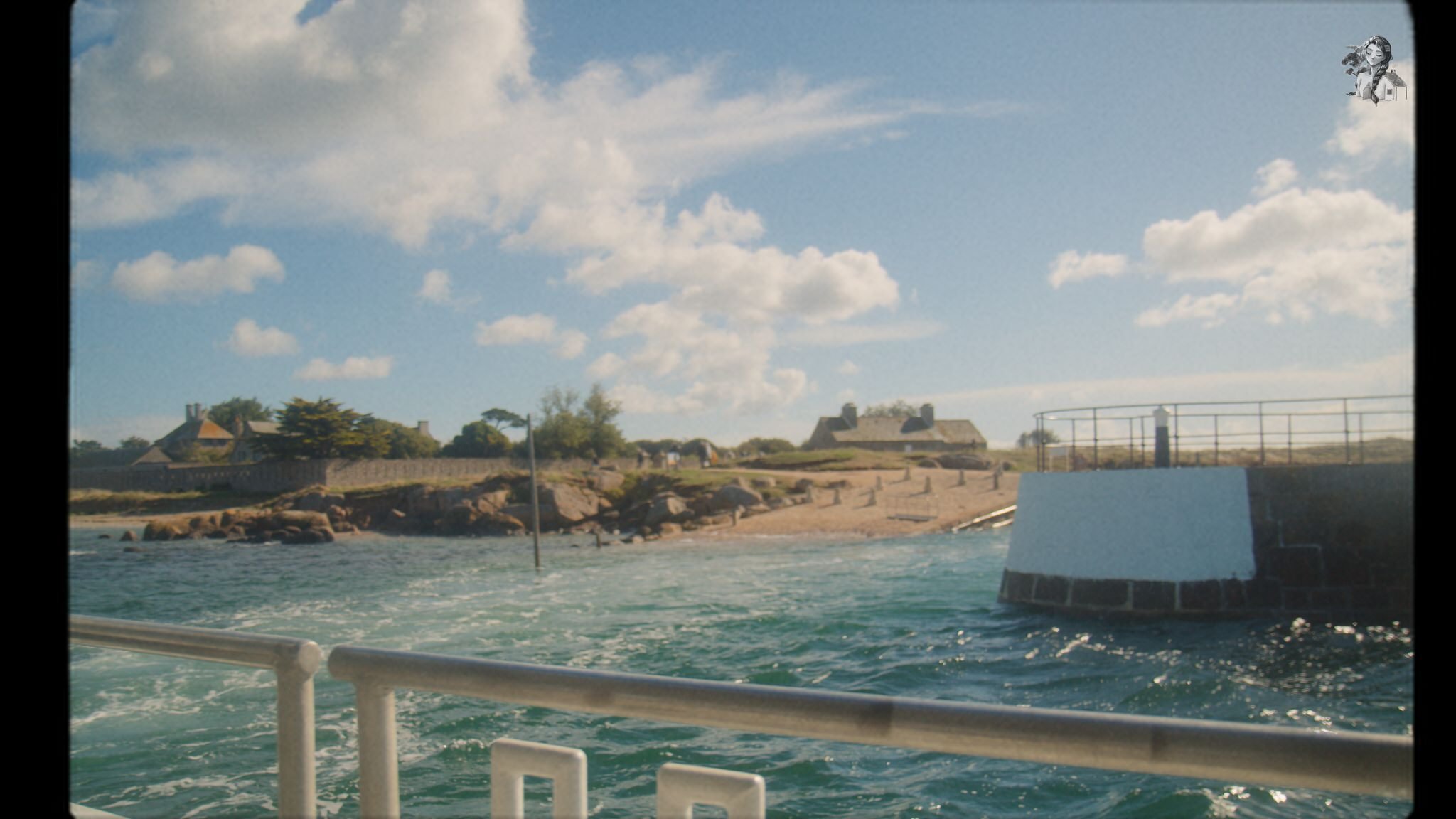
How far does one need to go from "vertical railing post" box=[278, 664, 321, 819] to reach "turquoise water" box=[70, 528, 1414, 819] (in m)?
4.67

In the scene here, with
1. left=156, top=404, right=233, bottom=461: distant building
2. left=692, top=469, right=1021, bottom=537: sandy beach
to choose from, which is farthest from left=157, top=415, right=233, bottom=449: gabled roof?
left=692, top=469, right=1021, bottom=537: sandy beach

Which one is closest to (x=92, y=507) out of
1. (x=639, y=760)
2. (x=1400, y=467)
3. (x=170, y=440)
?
(x=170, y=440)

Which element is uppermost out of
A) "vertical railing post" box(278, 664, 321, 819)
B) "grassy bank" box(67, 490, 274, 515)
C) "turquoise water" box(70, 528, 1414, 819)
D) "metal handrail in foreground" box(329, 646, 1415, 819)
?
"metal handrail in foreground" box(329, 646, 1415, 819)

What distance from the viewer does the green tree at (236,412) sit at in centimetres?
9075

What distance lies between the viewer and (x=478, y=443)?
265ft

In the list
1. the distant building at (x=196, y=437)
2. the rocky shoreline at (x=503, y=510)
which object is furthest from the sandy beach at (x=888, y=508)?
the distant building at (x=196, y=437)

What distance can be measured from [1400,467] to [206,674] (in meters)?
21.4

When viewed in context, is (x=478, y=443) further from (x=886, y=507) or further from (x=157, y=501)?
(x=886, y=507)

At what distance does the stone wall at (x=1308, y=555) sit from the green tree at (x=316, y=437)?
67824 mm

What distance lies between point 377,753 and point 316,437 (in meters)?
78.3

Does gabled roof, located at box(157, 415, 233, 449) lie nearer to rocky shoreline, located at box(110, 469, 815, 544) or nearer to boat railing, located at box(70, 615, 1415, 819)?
rocky shoreline, located at box(110, 469, 815, 544)

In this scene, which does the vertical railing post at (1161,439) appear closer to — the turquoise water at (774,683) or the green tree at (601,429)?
the turquoise water at (774,683)

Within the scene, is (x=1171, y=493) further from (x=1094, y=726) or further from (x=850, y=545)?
(x=850, y=545)

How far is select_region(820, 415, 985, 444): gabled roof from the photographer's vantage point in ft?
284
